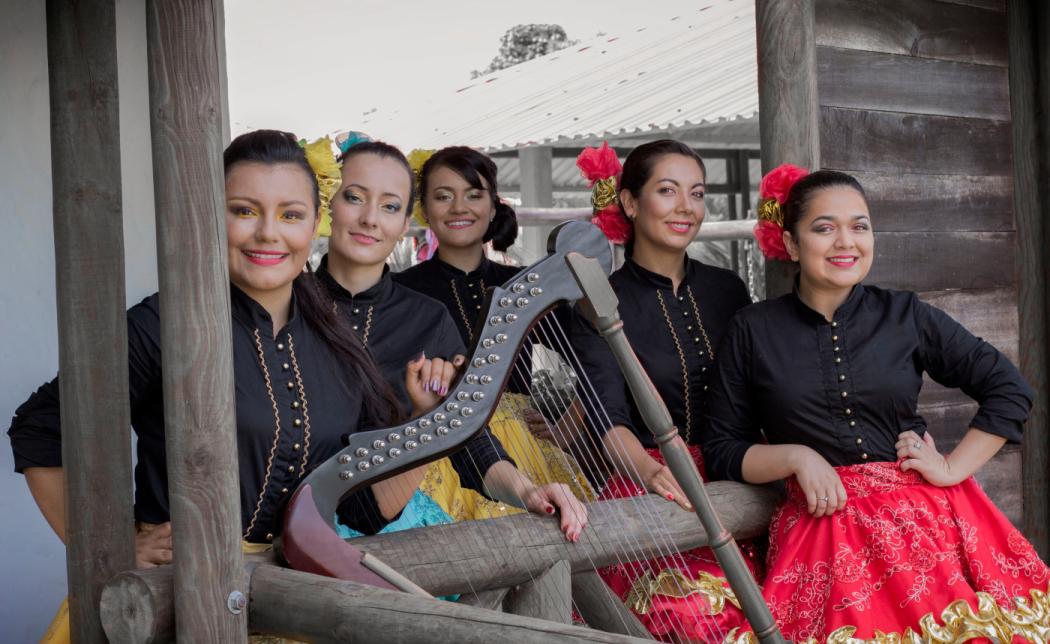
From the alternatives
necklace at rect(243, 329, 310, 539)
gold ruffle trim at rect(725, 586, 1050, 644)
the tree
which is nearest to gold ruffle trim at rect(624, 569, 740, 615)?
gold ruffle trim at rect(725, 586, 1050, 644)

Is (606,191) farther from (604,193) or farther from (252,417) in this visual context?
(252,417)

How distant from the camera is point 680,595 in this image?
286 centimetres

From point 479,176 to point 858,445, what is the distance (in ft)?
4.67

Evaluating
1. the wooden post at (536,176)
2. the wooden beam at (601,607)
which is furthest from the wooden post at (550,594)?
the wooden post at (536,176)

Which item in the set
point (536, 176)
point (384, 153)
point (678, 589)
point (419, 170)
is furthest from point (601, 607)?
point (536, 176)

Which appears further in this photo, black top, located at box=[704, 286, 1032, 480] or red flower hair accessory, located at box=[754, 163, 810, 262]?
red flower hair accessory, located at box=[754, 163, 810, 262]

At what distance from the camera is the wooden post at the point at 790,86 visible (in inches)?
137

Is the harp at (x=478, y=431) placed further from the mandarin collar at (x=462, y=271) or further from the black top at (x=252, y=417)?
the mandarin collar at (x=462, y=271)

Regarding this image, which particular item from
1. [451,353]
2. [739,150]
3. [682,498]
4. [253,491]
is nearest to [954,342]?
[682,498]

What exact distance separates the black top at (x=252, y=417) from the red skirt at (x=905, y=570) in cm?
113

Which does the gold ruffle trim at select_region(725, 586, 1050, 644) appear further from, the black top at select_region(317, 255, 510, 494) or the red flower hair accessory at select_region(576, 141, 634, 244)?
the red flower hair accessory at select_region(576, 141, 634, 244)

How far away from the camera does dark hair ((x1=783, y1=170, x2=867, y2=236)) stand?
303 cm

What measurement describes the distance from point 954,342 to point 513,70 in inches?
501

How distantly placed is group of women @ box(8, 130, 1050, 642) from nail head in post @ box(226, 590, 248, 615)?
34cm
